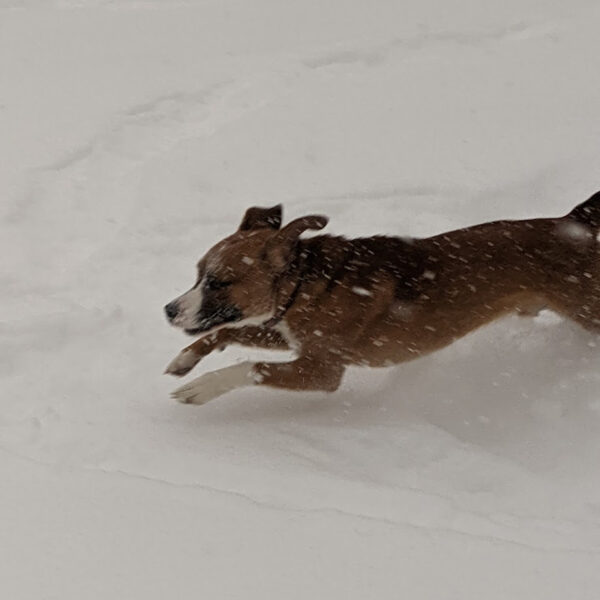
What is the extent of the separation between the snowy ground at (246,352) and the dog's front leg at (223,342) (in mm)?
122

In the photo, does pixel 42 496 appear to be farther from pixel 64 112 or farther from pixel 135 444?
pixel 64 112

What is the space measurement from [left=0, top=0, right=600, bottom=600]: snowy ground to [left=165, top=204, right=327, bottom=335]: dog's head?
0.45 meters

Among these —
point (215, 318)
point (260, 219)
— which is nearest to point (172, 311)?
point (215, 318)

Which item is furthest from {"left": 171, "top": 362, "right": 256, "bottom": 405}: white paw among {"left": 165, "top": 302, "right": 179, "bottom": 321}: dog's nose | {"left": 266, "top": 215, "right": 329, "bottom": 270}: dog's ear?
{"left": 266, "top": 215, "right": 329, "bottom": 270}: dog's ear

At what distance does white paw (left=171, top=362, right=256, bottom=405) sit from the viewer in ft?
14.7

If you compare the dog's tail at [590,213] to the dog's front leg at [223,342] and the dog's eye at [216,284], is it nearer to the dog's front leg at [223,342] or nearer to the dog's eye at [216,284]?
the dog's front leg at [223,342]

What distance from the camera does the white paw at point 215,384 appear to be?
4484mm

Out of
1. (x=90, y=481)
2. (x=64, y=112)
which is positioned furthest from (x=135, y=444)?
(x=64, y=112)

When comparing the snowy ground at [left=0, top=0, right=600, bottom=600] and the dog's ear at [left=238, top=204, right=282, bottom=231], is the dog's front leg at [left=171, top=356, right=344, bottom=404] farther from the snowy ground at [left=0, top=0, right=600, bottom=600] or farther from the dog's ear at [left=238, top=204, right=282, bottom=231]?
the dog's ear at [left=238, top=204, right=282, bottom=231]

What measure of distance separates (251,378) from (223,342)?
0.23 m

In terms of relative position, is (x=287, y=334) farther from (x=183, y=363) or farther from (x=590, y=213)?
(x=590, y=213)

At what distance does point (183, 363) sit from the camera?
15.2ft

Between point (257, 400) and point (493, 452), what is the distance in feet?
3.51

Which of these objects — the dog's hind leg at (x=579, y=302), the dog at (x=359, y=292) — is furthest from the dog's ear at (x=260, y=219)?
the dog's hind leg at (x=579, y=302)
